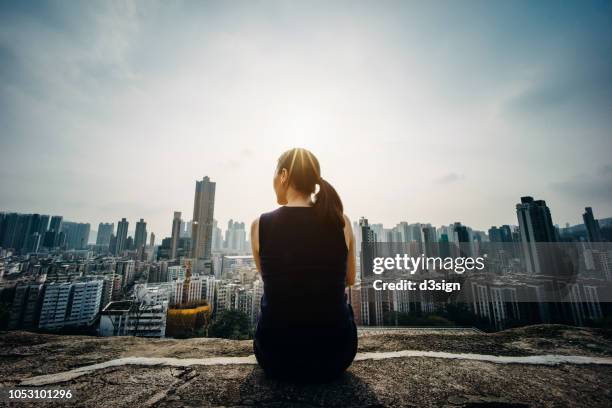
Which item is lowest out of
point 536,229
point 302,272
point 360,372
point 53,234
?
point 360,372

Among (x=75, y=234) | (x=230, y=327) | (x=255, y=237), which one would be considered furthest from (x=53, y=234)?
(x=255, y=237)

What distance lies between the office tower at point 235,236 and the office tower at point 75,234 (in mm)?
40692

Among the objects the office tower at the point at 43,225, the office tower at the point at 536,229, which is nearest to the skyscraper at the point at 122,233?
the office tower at the point at 43,225

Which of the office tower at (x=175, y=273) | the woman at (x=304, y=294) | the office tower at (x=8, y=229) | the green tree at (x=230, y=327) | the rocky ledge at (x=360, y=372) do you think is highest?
the office tower at (x=8, y=229)

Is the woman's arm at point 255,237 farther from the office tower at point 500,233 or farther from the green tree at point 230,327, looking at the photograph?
the office tower at point 500,233

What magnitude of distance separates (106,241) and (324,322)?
10185 centimetres

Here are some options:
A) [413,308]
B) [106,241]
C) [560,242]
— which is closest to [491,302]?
[413,308]

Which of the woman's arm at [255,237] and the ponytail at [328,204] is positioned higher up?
the ponytail at [328,204]

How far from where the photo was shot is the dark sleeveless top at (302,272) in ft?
3.76

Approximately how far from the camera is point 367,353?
1.61 metres

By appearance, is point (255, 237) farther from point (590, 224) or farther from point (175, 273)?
point (175, 273)

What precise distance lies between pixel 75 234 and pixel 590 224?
110 meters

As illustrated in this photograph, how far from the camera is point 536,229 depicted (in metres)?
19.5

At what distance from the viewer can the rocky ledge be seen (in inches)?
41.2
